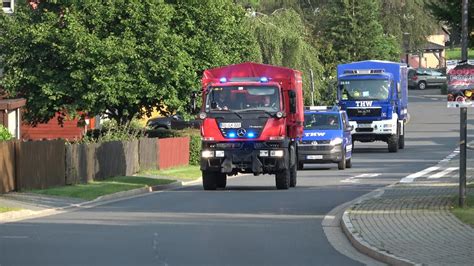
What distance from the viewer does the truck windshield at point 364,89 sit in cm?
4756

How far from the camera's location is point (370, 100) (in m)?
47.6

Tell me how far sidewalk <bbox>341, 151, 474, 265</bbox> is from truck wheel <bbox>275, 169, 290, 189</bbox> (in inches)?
162

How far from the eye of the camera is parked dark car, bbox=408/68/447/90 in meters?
96.8

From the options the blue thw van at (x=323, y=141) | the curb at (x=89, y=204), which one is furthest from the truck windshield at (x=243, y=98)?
the blue thw van at (x=323, y=141)

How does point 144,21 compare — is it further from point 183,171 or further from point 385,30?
point 385,30

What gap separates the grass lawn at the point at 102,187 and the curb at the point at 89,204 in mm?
235

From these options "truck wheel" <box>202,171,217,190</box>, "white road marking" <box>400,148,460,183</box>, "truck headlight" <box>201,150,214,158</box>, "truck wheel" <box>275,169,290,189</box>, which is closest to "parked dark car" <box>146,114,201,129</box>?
"white road marking" <box>400,148,460,183</box>

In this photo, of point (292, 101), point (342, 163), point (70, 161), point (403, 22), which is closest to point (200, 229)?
point (292, 101)

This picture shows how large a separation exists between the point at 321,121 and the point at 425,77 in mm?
61045

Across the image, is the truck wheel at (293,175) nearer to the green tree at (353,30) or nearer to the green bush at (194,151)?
the green bush at (194,151)

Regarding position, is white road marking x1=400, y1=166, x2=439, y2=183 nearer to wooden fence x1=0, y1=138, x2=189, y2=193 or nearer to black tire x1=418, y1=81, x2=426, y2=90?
wooden fence x1=0, y1=138, x2=189, y2=193

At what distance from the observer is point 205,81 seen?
95.1ft

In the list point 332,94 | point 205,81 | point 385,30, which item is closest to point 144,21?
point 205,81

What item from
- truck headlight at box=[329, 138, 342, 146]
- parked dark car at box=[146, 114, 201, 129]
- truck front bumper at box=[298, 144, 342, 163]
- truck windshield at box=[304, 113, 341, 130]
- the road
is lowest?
the road
